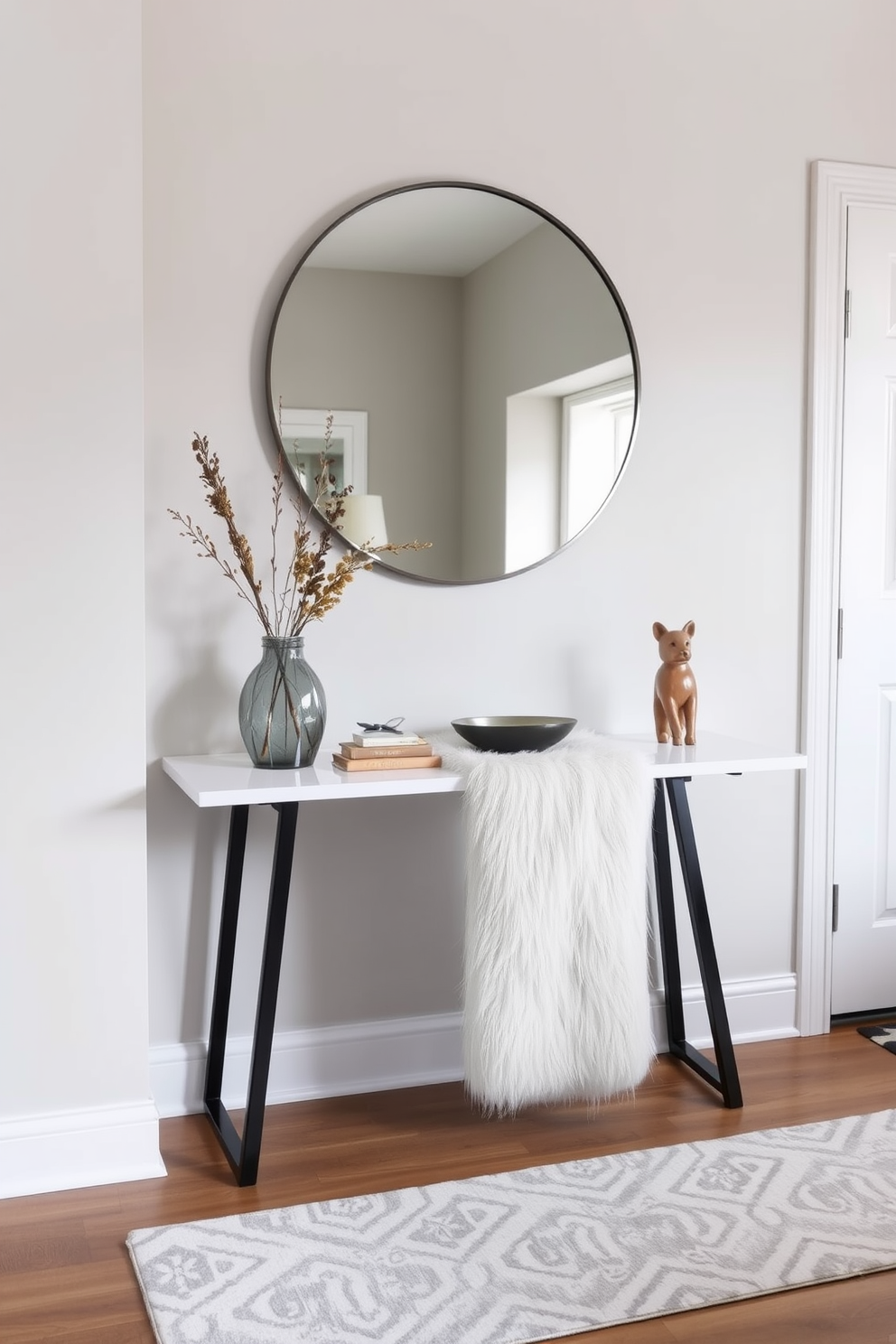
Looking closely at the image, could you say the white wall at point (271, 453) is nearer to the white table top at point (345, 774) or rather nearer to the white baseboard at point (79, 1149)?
the white baseboard at point (79, 1149)

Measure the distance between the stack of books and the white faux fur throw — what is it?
2.1 inches

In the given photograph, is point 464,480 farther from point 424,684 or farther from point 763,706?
point 763,706

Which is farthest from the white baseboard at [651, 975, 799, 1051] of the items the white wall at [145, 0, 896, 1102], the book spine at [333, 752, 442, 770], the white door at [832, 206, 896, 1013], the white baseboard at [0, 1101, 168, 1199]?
the white baseboard at [0, 1101, 168, 1199]

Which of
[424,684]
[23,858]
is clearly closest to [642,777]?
[424,684]

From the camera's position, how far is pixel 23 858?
212 cm

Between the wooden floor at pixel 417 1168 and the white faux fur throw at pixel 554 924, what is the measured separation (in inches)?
5.8

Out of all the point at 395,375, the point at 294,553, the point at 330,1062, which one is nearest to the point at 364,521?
the point at 294,553

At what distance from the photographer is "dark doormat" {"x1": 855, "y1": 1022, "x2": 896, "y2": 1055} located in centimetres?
289

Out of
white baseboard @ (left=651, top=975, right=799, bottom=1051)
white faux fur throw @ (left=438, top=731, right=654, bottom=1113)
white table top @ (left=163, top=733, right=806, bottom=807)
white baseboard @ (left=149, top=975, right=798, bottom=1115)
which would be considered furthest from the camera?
white baseboard @ (left=651, top=975, right=799, bottom=1051)

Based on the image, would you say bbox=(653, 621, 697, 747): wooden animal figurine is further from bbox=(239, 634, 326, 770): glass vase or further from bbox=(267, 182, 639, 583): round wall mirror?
bbox=(239, 634, 326, 770): glass vase

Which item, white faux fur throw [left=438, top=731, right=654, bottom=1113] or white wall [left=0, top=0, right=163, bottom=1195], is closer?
white wall [left=0, top=0, right=163, bottom=1195]

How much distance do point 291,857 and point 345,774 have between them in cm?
18

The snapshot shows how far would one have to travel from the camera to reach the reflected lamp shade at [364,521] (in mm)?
2527

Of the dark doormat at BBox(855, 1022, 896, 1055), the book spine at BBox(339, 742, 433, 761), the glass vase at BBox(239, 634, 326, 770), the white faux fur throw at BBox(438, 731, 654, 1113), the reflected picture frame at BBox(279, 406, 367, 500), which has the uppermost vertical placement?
the reflected picture frame at BBox(279, 406, 367, 500)
